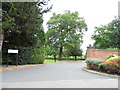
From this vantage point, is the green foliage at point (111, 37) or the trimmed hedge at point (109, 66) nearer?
the trimmed hedge at point (109, 66)

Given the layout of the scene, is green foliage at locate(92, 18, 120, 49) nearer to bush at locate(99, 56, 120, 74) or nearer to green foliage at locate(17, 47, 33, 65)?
bush at locate(99, 56, 120, 74)

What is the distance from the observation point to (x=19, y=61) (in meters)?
12.2

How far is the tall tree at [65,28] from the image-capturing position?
2573 cm

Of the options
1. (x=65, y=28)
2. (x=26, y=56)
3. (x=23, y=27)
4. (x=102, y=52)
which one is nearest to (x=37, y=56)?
(x=26, y=56)

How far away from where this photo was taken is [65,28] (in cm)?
2703

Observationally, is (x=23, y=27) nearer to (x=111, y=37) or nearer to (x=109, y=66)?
(x=109, y=66)

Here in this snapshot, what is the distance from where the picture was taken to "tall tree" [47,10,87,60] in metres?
25.7

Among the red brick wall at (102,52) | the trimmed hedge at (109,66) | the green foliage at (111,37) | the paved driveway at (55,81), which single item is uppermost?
the green foliage at (111,37)

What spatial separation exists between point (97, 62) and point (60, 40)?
17.2 metres

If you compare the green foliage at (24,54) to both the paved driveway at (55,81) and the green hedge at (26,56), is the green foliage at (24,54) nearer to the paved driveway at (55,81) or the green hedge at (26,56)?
the green hedge at (26,56)

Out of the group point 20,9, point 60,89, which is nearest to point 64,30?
point 20,9

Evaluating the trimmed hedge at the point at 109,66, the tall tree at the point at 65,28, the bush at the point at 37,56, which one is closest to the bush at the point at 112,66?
the trimmed hedge at the point at 109,66

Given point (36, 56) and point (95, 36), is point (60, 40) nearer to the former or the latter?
point (95, 36)

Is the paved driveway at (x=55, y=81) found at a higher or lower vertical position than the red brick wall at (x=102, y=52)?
lower
